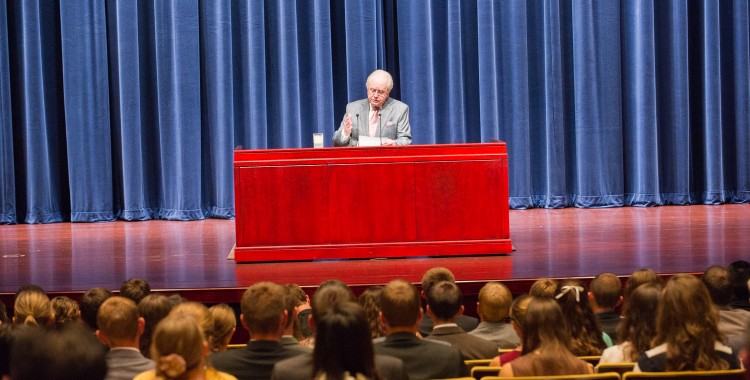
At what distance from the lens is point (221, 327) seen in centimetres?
363

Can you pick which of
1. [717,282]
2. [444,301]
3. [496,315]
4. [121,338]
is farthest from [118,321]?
[717,282]

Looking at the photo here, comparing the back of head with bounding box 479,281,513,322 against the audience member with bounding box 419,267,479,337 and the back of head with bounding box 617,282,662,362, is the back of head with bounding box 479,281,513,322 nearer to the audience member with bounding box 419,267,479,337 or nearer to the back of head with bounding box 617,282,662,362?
the audience member with bounding box 419,267,479,337

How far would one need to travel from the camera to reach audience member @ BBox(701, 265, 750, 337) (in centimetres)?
399

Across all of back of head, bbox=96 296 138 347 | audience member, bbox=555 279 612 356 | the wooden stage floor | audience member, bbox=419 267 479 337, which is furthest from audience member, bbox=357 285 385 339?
the wooden stage floor

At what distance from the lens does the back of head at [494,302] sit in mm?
4074

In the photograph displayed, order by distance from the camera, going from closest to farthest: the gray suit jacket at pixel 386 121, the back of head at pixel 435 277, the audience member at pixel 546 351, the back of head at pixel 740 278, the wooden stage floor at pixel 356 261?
the audience member at pixel 546 351, the back of head at pixel 740 278, the back of head at pixel 435 277, the wooden stage floor at pixel 356 261, the gray suit jacket at pixel 386 121

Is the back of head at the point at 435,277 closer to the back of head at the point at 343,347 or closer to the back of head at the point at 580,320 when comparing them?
the back of head at the point at 580,320

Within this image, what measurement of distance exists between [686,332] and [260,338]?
1.49 m

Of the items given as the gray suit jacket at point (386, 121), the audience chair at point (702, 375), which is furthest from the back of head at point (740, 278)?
the gray suit jacket at point (386, 121)

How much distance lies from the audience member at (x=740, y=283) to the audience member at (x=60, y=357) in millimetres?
3007

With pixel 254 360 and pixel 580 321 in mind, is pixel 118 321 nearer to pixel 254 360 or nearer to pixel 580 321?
pixel 254 360

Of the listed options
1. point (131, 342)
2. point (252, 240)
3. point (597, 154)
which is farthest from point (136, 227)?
point (131, 342)

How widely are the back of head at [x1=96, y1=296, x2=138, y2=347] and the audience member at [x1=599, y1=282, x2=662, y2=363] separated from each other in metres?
1.75

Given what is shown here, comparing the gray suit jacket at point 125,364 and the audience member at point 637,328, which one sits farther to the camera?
the audience member at point 637,328
